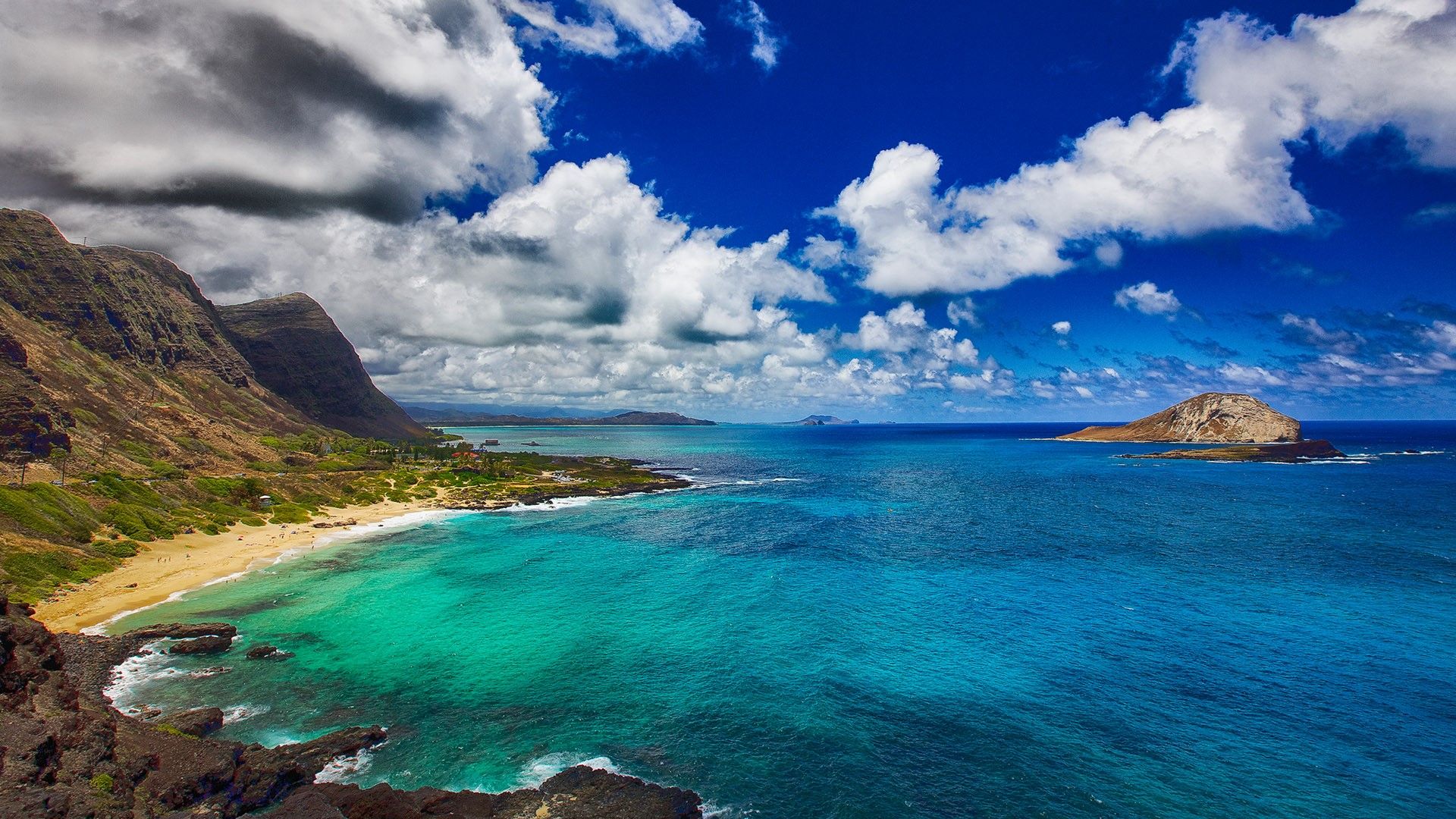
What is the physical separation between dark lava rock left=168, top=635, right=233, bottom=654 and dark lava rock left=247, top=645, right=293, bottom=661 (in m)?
2.30

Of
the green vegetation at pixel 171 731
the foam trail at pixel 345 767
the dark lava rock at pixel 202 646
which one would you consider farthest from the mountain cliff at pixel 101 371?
the foam trail at pixel 345 767

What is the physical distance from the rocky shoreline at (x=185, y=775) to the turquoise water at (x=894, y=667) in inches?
90.4

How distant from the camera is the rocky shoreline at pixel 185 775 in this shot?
71.8 ft

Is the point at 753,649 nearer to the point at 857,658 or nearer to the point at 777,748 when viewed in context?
the point at 857,658

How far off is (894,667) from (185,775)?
131 feet

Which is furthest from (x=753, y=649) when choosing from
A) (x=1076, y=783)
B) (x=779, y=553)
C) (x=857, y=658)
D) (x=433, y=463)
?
(x=433, y=463)

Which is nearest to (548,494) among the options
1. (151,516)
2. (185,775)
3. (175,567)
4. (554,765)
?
(151,516)

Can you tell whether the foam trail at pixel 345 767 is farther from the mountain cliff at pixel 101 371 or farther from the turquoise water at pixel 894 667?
the mountain cliff at pixel 101 371

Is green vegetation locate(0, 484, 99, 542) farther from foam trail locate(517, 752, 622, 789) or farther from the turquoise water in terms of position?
foam trail locate(517, 752, 622, 789)

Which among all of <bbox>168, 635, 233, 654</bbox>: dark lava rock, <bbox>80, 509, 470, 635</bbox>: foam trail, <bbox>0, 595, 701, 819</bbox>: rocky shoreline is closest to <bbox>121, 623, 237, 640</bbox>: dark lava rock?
<bbox>168, 635, 233, 654</bbox>: dark lava rock

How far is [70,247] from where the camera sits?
166125 millimetres

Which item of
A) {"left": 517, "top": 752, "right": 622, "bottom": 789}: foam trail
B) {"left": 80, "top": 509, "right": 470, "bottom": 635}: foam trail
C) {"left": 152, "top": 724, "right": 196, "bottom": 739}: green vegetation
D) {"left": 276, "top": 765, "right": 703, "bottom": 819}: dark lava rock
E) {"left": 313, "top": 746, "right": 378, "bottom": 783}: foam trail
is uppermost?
{"left": 152, "top": 724, "right": 196, "bottom": 739}: green vegetation

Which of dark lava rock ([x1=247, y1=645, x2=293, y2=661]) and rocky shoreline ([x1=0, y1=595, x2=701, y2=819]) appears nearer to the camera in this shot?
rocky shoreline ([x1=0, y1=595, x2=701, y2=819])

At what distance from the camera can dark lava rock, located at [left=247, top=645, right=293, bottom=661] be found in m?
43.8
